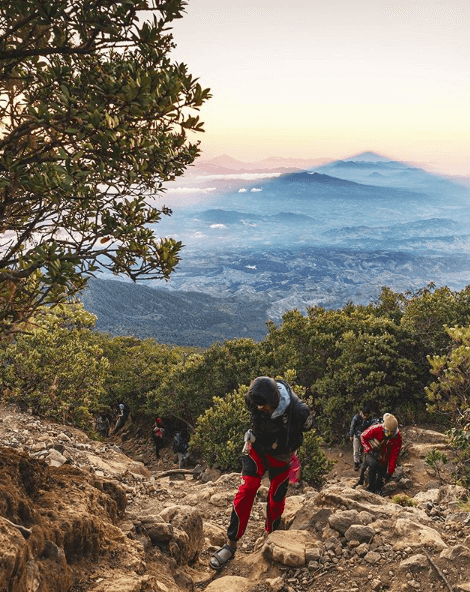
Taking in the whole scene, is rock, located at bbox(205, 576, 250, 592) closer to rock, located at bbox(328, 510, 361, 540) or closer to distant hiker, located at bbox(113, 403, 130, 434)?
rock, located at bbox(328, 510, 361, 540)

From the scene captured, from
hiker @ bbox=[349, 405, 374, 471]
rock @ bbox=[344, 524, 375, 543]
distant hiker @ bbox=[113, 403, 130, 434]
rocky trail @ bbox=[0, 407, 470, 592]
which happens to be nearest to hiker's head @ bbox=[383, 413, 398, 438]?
rocky trail @ bbox=[0, 407, 470, 592]

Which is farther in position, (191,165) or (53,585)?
(191,165)

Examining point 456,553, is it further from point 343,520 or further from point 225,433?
point 225,433

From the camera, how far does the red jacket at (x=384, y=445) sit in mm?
9805

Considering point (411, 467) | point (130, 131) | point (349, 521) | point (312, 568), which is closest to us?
point (130, 131)

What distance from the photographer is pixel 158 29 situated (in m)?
3.75

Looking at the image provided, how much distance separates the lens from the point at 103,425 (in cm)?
2608

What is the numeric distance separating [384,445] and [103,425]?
1966 centimetres

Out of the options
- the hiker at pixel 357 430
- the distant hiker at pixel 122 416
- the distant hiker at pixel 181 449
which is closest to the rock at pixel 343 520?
the hiker at pixel 357 430

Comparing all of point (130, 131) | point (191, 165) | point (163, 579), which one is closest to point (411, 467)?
point (163, 579)

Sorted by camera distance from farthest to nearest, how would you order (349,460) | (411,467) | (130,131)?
(349,460)
(411,467)
(130,131)

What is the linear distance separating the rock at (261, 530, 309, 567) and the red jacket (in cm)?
438

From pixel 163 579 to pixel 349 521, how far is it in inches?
97.7

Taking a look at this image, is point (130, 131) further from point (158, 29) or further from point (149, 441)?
point (149, 441)
